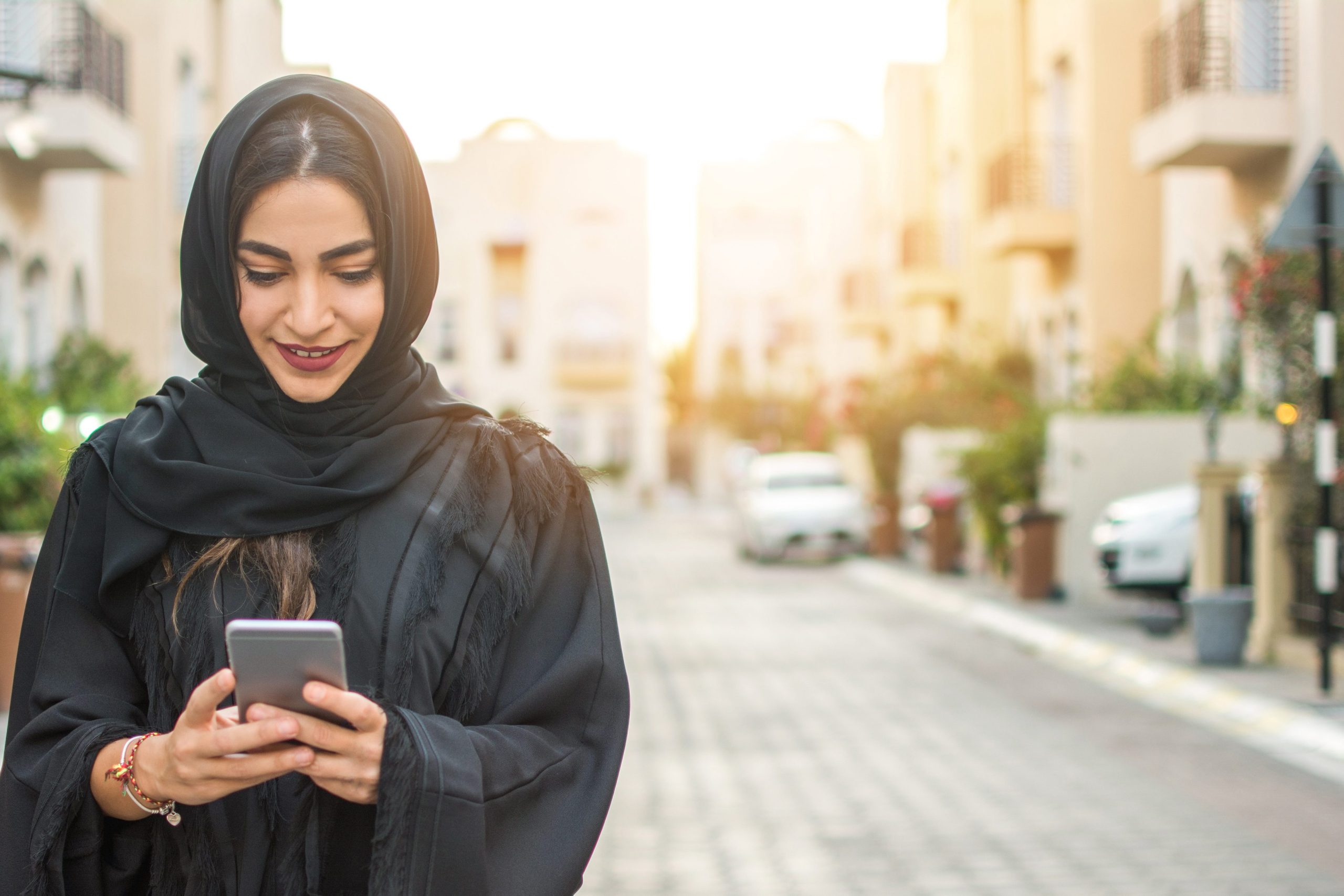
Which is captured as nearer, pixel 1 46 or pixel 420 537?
pixel 420 537

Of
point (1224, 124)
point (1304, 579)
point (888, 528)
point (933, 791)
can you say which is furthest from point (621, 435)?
point (933, 791)

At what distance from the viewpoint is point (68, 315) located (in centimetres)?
1758

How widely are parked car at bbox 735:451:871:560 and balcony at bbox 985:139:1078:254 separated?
4788 millimetres

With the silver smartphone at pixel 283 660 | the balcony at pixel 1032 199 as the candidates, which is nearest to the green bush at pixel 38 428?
the silver smartphone at pixel 283 660

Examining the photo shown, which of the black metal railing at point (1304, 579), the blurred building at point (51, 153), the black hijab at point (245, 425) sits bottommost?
the black metal railing at point (1304, 579)

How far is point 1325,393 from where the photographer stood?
32.2ft

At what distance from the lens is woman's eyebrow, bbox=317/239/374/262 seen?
6.63 feet

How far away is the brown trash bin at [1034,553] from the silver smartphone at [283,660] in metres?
15.2

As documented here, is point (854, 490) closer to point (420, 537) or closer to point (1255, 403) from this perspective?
point (1255, 403)

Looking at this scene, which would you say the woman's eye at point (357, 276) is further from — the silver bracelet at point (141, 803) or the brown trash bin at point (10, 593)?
the brown trash bin at point (10, 593)

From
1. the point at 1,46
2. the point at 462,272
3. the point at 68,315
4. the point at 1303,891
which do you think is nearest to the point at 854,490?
the point at 68,315

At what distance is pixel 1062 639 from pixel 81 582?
11823 mm

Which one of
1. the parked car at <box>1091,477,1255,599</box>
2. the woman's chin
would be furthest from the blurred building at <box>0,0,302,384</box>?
the woman's chin

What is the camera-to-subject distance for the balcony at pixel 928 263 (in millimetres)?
30625
